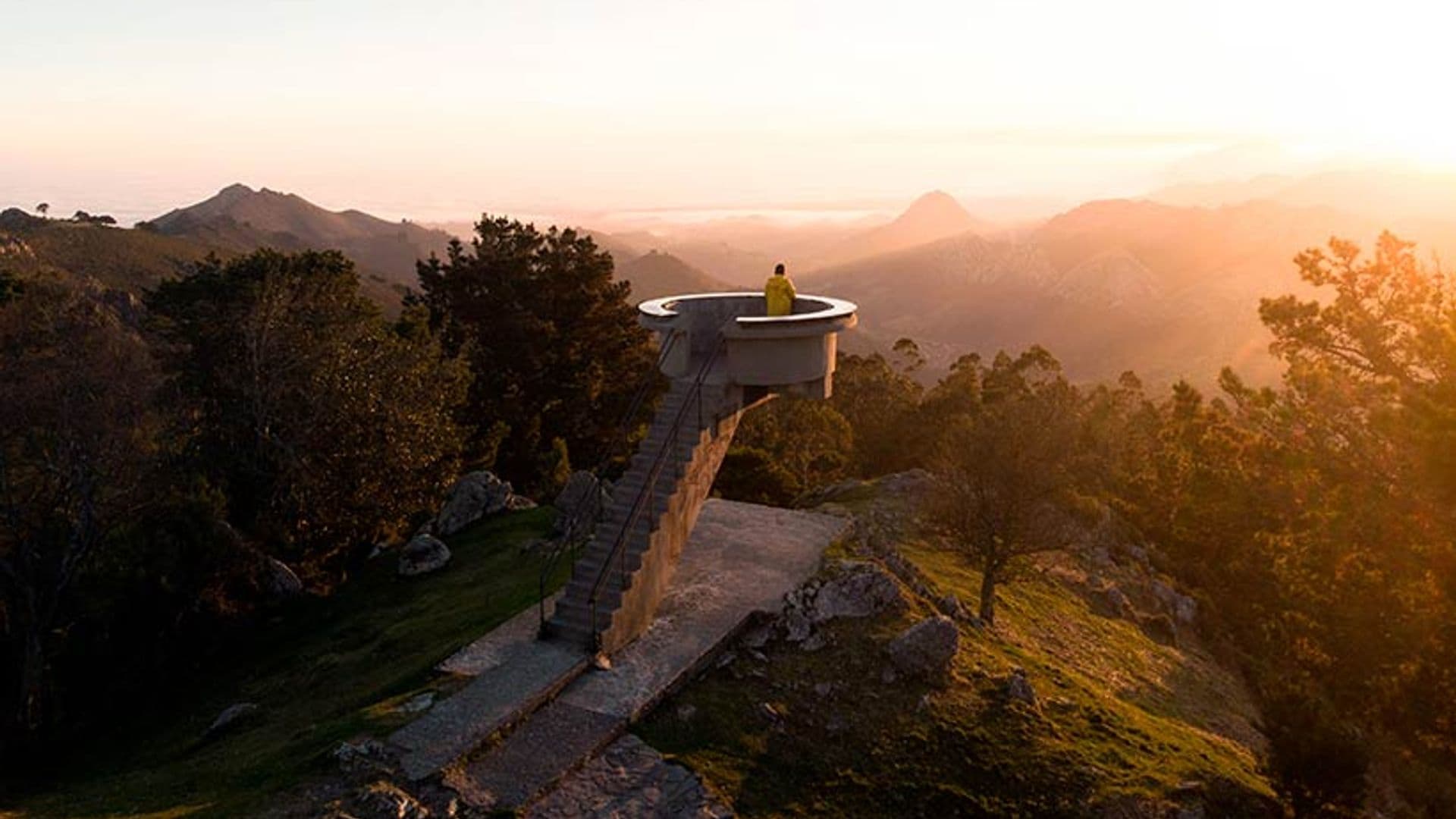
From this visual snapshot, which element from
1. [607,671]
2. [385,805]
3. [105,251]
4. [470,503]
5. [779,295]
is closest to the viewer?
[385,805]

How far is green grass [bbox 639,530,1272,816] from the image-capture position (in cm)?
1398

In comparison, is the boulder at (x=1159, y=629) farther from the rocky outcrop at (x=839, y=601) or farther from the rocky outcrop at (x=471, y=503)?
the rocky outcrop at (x=471, y=503)

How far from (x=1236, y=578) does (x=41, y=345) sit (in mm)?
49318

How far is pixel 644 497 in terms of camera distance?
18.2 meters

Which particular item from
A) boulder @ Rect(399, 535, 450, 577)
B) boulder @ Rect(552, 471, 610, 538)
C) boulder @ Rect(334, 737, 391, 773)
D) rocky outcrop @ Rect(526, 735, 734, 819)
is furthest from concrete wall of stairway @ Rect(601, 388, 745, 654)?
boulder @ Rect(399, 535, 450, 577)

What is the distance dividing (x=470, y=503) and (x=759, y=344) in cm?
1653

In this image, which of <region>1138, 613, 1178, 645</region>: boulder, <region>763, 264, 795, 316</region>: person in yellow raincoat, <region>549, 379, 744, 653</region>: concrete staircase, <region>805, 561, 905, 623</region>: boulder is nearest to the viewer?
<region>549, 379, 744, 653</region>: concrete staircase

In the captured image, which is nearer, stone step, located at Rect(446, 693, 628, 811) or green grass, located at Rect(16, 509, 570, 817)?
stone step, located at Rect(446, 693, 628, 811)

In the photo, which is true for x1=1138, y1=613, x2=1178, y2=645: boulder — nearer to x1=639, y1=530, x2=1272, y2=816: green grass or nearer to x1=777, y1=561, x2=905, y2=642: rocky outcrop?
x1=639, y1=530, x2=1272, y2=816: green grass

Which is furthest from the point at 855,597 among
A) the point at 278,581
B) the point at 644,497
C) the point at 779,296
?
the point at 278,581

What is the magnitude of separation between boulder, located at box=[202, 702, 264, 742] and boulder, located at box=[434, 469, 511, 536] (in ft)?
39.1

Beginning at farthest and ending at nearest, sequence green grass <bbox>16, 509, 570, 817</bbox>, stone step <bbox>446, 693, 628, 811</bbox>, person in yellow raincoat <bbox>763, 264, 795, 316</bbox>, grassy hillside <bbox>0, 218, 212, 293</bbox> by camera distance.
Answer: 1. grassy hillside <bbox>0, 218, 212, 293</bbox>
2. person in yellow raincoat <bbox>763, 264, 795, 316</bbox>
3. green grass <bbox>16, 509, 570, 817</bbox>
4. stone step <bbox>446, 693, 628, 811</bbox>

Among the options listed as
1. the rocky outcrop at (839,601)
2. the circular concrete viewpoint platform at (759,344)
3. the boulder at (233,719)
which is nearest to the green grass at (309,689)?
the boulder at (233,719)

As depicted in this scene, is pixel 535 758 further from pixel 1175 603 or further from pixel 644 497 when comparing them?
pixel 1175 603
